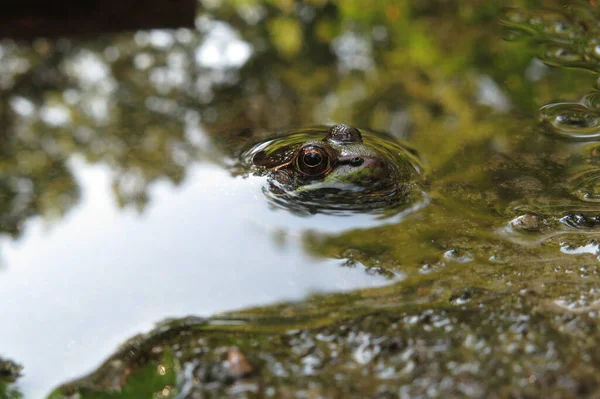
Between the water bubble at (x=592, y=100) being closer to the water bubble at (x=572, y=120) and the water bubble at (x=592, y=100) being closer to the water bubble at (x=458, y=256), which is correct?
the water bubble at (x=572, y=120)

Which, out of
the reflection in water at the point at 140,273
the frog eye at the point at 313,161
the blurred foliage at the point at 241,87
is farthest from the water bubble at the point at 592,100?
the reflection in water at the point at 140,273

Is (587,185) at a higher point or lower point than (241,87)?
lower

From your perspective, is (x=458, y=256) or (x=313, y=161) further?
(x=313, y=161)

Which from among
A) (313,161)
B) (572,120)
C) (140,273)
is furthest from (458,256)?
(572,120)

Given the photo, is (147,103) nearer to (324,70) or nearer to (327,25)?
(324,70)

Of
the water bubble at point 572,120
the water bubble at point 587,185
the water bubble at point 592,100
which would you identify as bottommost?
the water bubble at point 587,185

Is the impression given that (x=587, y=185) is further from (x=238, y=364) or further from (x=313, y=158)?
(x=238, y=364)

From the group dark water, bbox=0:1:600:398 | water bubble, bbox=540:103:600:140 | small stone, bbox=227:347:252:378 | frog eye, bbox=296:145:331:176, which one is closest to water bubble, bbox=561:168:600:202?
dark water, bbox=0:1:600:398
